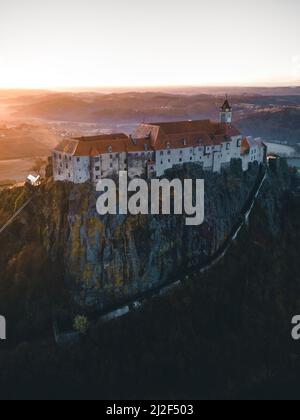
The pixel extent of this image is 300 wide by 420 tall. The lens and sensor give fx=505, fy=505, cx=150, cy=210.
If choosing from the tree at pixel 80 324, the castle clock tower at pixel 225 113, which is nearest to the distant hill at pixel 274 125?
the castle clock tower at pixel 225 113

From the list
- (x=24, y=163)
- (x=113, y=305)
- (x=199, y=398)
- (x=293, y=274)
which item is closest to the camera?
(x=199, y=398)

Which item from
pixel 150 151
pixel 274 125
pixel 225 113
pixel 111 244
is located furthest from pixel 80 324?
pixel 274 125

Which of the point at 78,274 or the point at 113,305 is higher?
the point at 78,274

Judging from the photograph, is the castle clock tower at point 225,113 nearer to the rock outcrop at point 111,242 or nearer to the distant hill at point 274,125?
the rock outcrop at point 111,242

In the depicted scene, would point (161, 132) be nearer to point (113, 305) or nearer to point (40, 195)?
point (40, 195)

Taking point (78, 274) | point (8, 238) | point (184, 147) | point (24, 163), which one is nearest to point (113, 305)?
point (78, 274)

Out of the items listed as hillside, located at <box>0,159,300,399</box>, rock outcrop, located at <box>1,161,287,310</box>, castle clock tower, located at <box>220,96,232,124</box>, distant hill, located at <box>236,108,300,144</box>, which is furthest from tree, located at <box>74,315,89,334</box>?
distant hill, located at <box>236,108,300,144</box>

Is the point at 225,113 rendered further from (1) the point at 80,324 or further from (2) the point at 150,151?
(1) the point at 80,324
